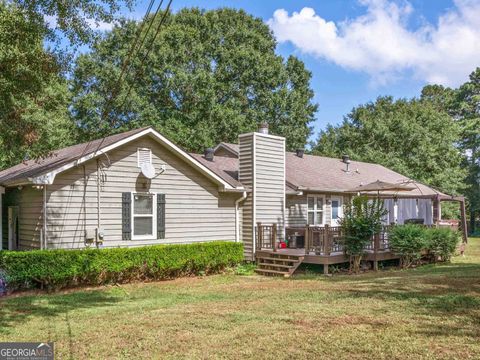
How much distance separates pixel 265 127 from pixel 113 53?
17.2 metres

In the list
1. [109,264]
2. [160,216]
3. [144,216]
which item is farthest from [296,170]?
[109,264]

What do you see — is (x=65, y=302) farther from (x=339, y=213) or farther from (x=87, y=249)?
(x=339, y=213)

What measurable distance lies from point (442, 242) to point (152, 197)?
33.1 ft

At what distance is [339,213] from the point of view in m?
19.0

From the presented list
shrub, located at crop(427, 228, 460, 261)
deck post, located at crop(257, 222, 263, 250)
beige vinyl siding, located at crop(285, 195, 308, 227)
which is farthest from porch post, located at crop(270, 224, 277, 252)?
shrub, located at crop(427, 228, 460, 261)

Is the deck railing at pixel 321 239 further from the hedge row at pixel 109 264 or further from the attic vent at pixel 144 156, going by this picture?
the attic vent at pixel 144 156

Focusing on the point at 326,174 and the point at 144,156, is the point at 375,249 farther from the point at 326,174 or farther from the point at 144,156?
the point at 144,156

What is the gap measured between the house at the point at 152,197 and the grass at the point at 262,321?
2029 millimetres

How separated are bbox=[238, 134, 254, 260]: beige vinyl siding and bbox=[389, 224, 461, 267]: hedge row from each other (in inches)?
186

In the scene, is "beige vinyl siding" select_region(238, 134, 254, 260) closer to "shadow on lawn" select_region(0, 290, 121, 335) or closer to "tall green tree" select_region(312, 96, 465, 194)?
"shadow on lawn" select_region(0, 290, 121, 335)

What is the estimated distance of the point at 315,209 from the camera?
703 inches

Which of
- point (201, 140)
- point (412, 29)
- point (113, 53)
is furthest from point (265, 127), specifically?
point (113, 53)

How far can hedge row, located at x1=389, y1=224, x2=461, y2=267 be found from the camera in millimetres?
14578

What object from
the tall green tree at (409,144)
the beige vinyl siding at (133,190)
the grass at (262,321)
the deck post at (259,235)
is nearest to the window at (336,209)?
the deck post at (259,235)
